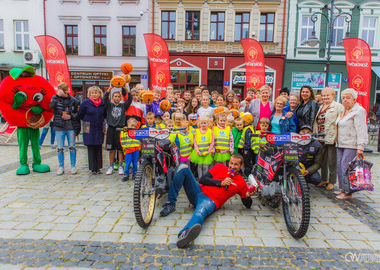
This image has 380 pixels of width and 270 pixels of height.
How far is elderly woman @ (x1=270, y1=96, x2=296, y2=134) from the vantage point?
511 cm

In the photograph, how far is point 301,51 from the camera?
17.3 meters

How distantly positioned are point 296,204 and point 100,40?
1813 cm

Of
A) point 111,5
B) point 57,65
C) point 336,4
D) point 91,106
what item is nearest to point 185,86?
point 111,5

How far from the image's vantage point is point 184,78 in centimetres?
1783

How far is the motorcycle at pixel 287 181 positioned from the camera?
307 centimetres

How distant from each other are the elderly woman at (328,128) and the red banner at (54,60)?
28.8 ft

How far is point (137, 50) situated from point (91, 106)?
13316 millimetres

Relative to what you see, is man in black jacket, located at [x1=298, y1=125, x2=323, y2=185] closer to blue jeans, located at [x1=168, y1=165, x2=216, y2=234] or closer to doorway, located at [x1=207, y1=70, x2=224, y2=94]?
blue jeans, located at [x1=168, y1=165, x2=216, y2=234]

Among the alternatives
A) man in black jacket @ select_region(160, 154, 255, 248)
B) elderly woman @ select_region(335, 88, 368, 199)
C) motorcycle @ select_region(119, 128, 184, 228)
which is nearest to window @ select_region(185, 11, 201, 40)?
elderly woman @ select_region(335, 88, 368, 199)

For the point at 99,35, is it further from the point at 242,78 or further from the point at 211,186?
the point at 211,186

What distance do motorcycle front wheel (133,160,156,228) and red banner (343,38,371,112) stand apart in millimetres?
7869

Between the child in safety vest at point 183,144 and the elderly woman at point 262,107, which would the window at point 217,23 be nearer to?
the elderly woman at point 262,107

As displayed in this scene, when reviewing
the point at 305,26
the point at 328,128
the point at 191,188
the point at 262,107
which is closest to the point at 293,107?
the point at 262,107

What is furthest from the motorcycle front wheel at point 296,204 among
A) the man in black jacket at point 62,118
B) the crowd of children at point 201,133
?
the man in black jacket at point 62,118
